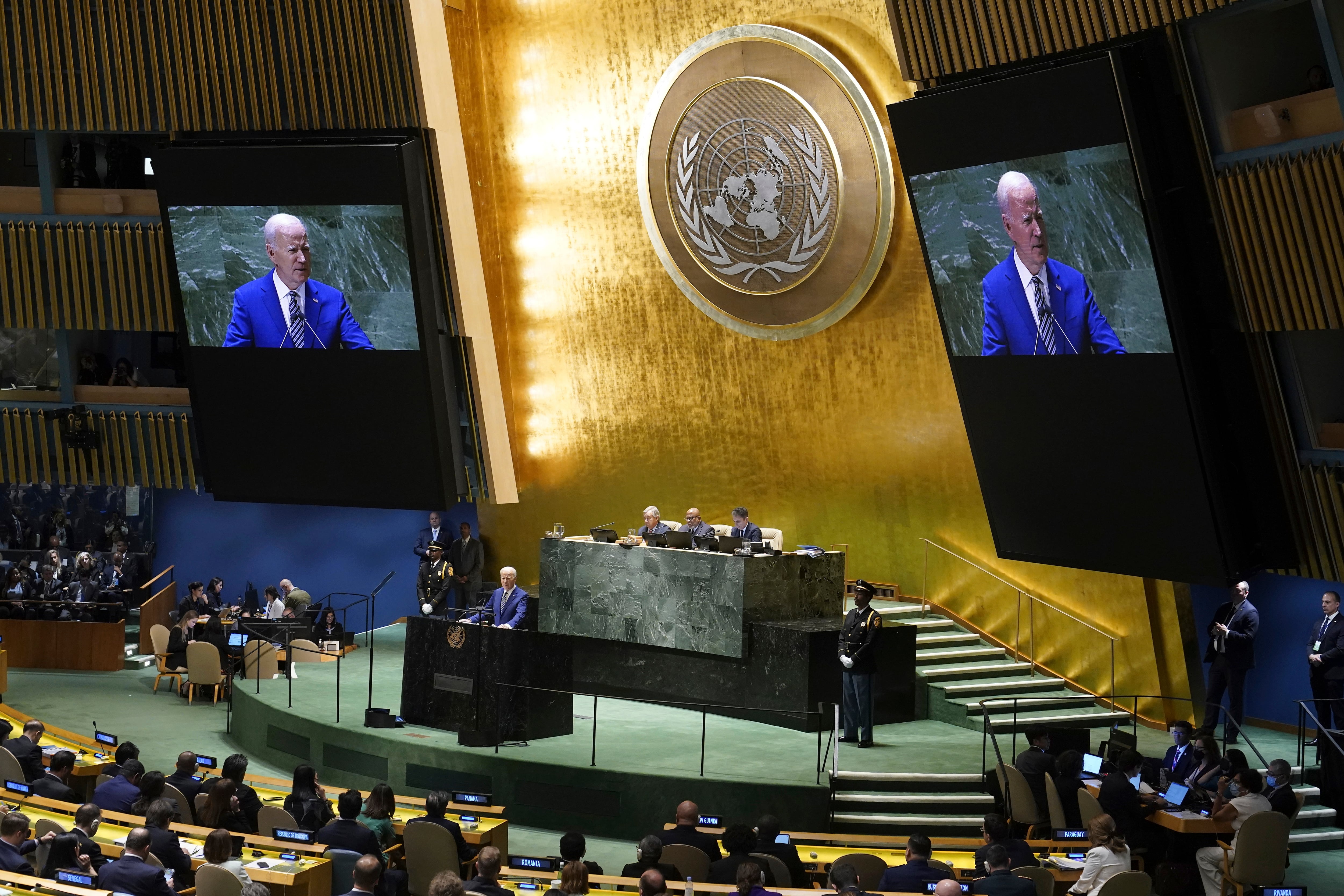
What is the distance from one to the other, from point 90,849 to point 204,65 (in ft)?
34.0

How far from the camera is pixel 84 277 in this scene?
18.0 metres

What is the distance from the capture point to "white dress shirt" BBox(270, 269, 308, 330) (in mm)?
16188

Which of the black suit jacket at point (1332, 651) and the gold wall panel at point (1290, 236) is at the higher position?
the gold wall panel at point (1290, 236)

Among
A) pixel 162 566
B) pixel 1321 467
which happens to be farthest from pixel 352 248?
pixel 1321 467

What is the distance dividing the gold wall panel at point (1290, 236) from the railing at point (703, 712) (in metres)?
4.39

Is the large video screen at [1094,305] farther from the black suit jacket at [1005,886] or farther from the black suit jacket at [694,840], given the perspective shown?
the black suit jacket at [694,840]

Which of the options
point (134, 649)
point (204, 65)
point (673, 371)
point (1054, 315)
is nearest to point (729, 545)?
point (673, 371)

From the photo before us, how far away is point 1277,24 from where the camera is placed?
12.2 meters

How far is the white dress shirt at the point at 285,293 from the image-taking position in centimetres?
1619

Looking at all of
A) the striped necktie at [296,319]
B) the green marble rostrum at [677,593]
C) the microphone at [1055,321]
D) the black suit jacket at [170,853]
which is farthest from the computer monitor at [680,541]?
the black suit jacket at [170,853]

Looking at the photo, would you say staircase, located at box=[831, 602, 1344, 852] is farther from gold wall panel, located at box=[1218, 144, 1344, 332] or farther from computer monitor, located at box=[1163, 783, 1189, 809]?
gold wall panel, located at box=[1218, 144, 1344, 332]

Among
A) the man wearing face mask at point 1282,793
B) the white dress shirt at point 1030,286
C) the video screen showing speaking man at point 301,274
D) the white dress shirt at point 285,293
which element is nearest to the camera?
the man wearing face mask at point 1282,793

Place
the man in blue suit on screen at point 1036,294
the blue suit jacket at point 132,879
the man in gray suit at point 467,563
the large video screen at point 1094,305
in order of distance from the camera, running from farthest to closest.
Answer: the man in gray suit at point 467,563 < the man in blue suit on screen at point 1036,294 < the large video screen at point 1094,305 < the blue suit jacket at point 132,879

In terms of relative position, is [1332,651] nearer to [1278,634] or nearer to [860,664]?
[1278,634]
